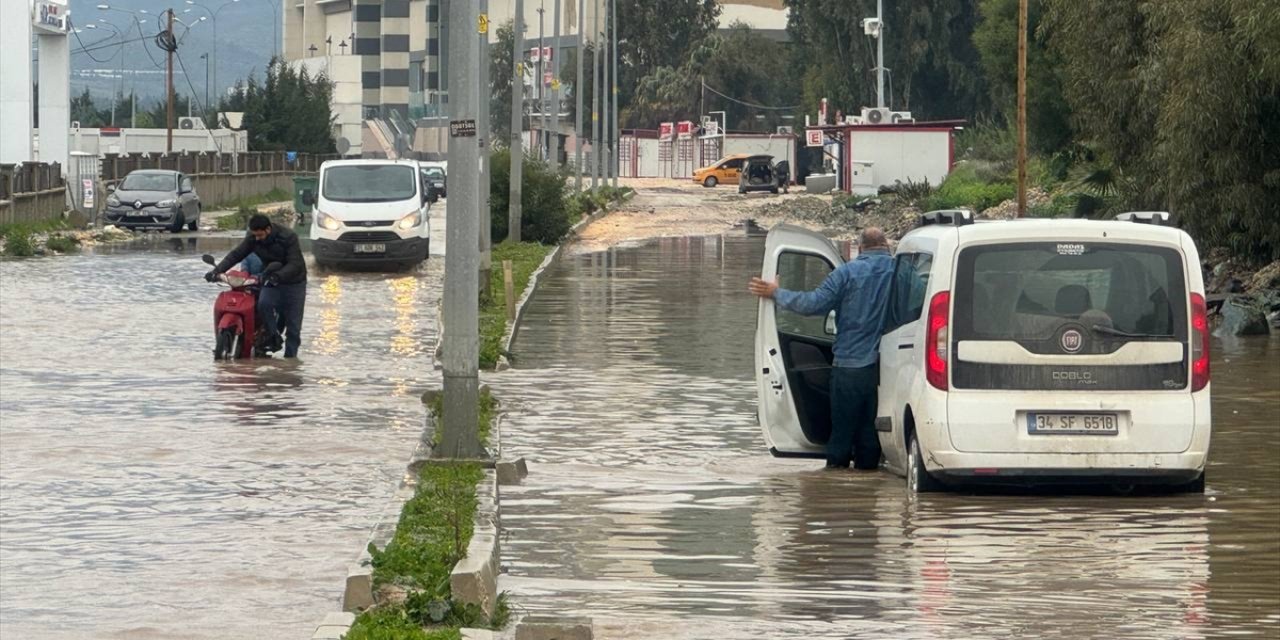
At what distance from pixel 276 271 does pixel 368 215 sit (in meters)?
14.9

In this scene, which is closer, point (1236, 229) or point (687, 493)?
point (687, 493)

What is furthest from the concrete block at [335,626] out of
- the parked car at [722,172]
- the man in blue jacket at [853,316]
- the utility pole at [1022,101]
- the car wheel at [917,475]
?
the parked car at [722,172]

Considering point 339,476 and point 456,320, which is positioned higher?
point 456,320

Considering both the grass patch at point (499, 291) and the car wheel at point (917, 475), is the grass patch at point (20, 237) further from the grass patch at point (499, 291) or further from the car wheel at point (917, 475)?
the car wheel at point (917, 475)

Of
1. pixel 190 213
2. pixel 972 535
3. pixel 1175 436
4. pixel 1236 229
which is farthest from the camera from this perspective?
pixel 190 213

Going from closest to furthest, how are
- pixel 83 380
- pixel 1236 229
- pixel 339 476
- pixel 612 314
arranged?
pixel 339 476 < pixel 83 380 < pixel 612 314 < pixel 1236 229

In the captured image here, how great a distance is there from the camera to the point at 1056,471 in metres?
11.6

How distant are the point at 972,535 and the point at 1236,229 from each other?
2007 cm

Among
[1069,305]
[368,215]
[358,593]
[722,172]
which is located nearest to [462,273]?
[1069,305]

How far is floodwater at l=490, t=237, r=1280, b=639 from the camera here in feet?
28.2

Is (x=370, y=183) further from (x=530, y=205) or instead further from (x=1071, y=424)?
(x=1071, y=424)

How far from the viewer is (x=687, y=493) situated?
1229 cm

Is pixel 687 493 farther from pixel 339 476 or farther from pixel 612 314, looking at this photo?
pixel 612 314

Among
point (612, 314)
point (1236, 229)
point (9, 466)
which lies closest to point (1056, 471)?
point (9, 466)
